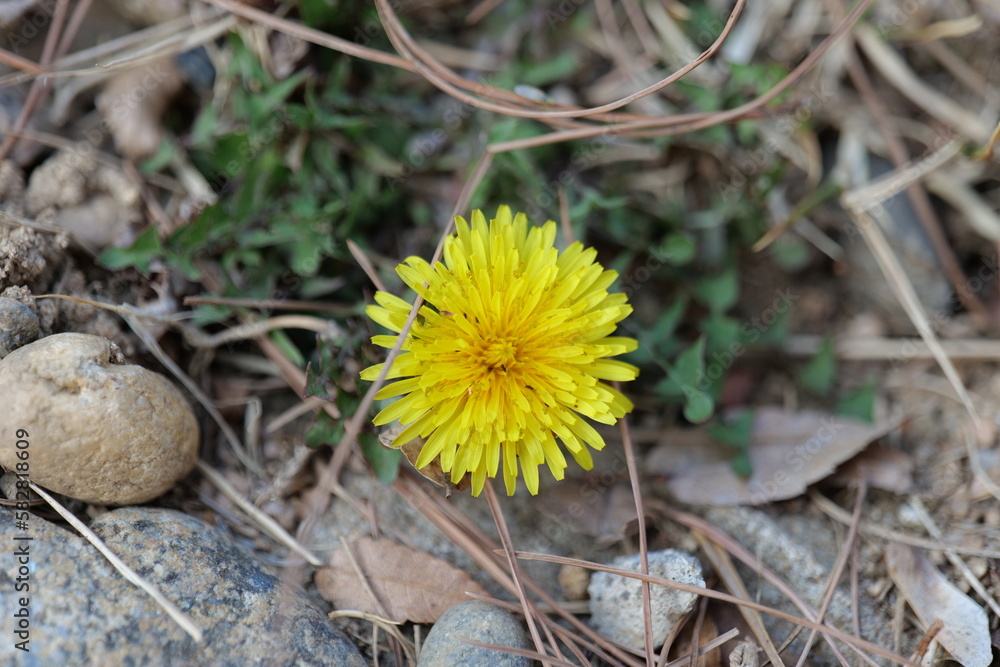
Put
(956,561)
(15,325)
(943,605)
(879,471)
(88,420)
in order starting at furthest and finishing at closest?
(879,471) → (956,561) → (943,605) → (15,325) → (88,420)

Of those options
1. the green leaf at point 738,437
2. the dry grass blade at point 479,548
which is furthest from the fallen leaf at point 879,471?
the dry grass blade at point 479,548

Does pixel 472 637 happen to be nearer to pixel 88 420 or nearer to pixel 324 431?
pixel 324 431

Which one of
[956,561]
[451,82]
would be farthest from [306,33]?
[956,561]

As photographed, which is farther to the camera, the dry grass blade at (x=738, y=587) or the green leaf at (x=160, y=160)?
the green leaf at (x=160, y=160)

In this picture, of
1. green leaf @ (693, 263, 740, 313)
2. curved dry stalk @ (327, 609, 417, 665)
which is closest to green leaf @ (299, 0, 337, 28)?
green leaf @ (693, 263, 740, 313)
